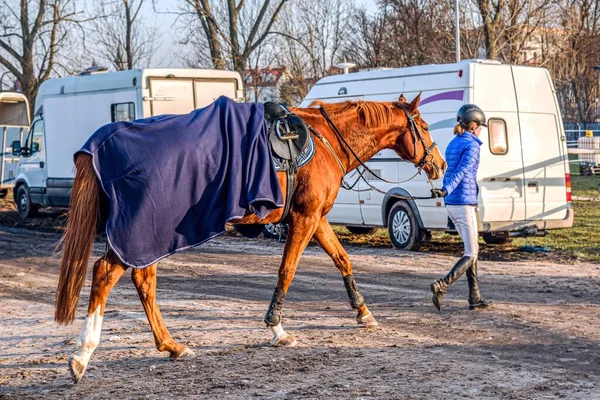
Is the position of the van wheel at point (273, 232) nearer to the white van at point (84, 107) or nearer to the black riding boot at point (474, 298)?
the white van at point (84, 107)

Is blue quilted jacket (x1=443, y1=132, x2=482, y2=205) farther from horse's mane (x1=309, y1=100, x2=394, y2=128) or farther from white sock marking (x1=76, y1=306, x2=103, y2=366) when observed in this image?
white sock marking (x1=76, y1=306, x2=103, y2=366)

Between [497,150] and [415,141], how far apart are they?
5850 millimetres

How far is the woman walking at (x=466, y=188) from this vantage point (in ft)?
31.9

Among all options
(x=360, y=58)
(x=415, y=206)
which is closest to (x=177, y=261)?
(x=415, y=206)

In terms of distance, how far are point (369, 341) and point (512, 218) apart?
7.19m

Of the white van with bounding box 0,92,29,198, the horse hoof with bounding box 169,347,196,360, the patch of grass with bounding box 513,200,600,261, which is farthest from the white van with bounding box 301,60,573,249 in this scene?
the white van with bounding box 0,92,29,198

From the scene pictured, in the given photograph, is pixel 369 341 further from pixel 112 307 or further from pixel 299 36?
pixel 299 36

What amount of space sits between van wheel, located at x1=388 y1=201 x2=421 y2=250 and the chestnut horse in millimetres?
6085

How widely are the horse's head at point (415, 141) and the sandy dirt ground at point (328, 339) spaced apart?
157 centimetres

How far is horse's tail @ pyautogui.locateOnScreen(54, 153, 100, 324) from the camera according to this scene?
7090 millimetres

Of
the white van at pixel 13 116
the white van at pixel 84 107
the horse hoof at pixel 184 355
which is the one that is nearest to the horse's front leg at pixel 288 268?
the horse hoof at pixel 184 355

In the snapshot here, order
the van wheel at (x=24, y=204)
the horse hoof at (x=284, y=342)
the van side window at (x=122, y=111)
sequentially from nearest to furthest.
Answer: the horse hoof at (x=284, y=342) < the van side window at (x=122, y=111) < the van wheel at (x=24, y=204)

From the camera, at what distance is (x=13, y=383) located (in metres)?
6.90

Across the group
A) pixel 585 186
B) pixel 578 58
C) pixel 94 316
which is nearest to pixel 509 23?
pixel 585 186
